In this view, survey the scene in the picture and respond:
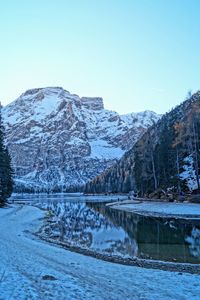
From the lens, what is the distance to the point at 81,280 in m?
12.6

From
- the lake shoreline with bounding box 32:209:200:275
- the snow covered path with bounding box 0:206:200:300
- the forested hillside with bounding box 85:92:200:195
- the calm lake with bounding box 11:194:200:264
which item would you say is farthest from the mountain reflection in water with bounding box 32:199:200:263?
the forested hillside with bounding box 85:92:200:195

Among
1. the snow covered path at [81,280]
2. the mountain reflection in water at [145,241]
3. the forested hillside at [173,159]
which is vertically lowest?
the mountain reflection in water at [145,241]

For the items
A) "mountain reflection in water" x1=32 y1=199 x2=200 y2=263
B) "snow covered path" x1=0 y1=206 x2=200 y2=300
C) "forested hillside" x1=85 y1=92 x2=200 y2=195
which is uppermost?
"forested hillside" x1=85 y1=92 x2=200 y2=195

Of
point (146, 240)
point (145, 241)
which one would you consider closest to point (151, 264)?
point (145, 241)

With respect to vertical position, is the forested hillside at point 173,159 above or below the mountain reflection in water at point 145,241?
above

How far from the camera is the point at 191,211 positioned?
39938 mm

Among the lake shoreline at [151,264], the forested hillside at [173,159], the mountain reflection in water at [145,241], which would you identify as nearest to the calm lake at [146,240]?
the mountain reflection in water at [145,241]

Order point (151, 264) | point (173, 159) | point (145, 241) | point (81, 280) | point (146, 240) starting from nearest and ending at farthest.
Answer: point (81, 280)
point (151, 264)
point (145, 241)
point (146, 240)
point (173, 159)

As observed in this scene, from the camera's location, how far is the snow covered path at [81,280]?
10680 mm

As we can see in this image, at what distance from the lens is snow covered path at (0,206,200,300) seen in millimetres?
10680

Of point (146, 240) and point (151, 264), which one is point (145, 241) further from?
point (151, 264)

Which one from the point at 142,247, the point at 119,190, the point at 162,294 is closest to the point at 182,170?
the point at 142,247

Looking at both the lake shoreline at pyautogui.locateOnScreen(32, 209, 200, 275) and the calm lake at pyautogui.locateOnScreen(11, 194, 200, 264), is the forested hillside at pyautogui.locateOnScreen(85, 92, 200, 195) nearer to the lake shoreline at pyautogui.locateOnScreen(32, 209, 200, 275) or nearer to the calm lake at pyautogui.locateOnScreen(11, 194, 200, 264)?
the calm lake at pyautogui.locateOnScreen(11, 194, 200, 264)

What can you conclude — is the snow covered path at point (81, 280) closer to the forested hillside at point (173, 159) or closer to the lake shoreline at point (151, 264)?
the lake shoreline at point (151, 264)
